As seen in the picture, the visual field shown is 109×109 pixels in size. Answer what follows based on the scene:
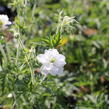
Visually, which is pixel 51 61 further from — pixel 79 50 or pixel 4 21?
pixel 79 50

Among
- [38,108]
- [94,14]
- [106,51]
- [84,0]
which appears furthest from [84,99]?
[84,0]

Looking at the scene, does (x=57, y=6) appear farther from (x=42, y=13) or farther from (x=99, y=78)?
(x=99, y=78)

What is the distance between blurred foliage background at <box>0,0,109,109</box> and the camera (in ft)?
11.1

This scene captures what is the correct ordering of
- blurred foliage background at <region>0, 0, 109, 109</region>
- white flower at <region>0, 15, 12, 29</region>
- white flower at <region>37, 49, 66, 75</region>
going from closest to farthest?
white flower at <region>37, 49, 66, 75</region> → white flower at <region>0, 15, 12, 29</region> → blurred foliage background at <region>0, 0, 109, 109</region>

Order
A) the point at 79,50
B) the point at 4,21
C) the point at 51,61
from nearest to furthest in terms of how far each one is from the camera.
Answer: the point at 51,61 → the point at 4,21 → the point at 79,50

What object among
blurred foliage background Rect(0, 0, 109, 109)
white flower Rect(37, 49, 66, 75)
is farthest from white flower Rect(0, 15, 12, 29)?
white flower Rect(37, 49, 66, 75)

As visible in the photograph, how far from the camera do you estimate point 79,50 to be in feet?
14.3

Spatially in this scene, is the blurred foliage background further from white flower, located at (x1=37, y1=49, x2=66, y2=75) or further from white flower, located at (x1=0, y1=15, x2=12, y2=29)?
white flower, located at (x1=37, y1=49, x2=66, y2=75)

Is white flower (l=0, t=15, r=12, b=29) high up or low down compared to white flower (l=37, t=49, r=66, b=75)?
up

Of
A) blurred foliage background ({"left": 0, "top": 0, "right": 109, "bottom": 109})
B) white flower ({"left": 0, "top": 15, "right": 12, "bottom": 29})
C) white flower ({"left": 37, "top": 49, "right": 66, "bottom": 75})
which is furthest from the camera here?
blurred foliage background ({"left": 0, "top": 0, "right": 109, "bottom": 109})

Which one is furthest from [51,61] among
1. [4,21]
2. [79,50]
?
[79,50]

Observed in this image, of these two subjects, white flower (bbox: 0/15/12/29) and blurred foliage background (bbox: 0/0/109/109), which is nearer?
white flower (bbox: 0/15/12/29)

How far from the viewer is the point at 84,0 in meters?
5.96

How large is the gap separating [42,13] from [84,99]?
1.50 m
